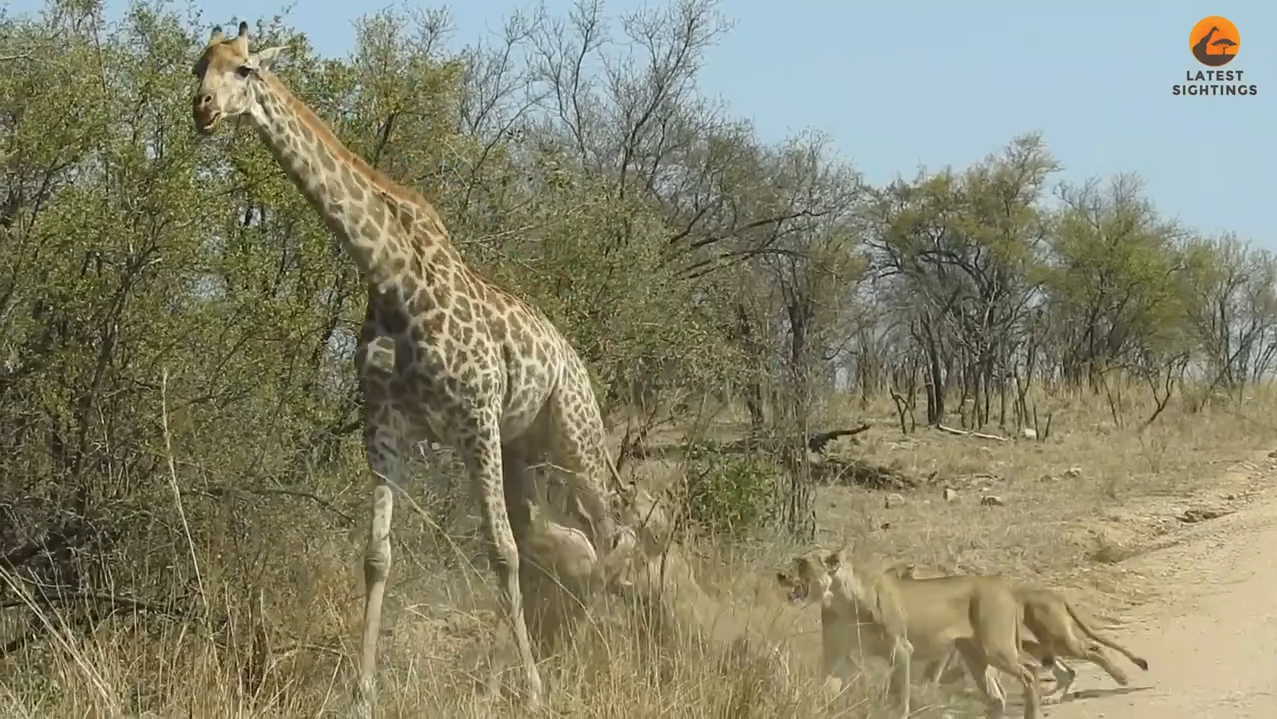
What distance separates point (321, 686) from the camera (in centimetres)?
586

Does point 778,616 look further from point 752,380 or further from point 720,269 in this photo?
point 720,269

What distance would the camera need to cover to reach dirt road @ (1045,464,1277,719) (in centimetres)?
709

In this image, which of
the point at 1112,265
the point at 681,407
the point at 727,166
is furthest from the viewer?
the point at 1112,265

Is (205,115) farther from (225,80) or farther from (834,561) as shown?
(834,561)

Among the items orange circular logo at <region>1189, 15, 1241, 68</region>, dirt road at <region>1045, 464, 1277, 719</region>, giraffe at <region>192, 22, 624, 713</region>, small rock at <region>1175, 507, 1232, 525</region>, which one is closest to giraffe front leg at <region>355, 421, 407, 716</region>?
giraffe at <region>192, 22, 624, 713</region>

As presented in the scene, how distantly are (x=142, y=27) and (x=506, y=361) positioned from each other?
2.99 meters

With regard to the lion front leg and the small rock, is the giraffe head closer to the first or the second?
the lion front leg

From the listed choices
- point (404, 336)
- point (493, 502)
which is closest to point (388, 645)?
point (493, 502)

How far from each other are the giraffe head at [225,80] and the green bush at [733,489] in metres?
3.61

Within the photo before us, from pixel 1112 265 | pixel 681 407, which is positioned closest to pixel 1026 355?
pixel 1112 265

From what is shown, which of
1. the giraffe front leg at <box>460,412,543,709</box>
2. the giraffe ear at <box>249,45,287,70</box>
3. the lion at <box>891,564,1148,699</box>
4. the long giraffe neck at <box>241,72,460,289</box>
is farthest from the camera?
the lion at <box>891,564,1148,699</box>

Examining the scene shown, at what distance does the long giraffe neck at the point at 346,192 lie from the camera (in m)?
6.04

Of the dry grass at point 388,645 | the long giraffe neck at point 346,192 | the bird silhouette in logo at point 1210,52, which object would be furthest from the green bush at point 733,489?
the bird silhouette in logo at point 1210,52

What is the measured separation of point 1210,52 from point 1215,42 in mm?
215
